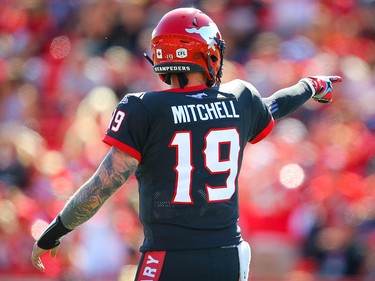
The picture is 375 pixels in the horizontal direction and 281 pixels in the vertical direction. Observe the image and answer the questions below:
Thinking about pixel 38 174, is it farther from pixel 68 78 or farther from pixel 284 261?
pixel 284 261

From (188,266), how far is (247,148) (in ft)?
17.3

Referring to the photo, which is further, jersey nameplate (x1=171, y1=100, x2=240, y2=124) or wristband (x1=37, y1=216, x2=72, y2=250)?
wristband (x1=37, y1=216, x2=72, y2=250)

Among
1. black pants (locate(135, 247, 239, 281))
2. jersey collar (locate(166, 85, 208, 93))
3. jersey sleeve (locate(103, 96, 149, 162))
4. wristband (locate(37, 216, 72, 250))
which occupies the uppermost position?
jersey collar (locate(166, 85, 208, 93))

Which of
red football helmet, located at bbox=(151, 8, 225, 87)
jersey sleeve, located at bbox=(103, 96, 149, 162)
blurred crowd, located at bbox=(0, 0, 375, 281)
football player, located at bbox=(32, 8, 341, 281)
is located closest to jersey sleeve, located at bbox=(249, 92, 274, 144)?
football player, located at bbox=(32, 8, 341, 281)

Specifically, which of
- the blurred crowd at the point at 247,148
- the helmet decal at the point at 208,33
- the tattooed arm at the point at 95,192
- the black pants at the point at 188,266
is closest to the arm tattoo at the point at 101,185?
the tattooed arm at the point at 95,192

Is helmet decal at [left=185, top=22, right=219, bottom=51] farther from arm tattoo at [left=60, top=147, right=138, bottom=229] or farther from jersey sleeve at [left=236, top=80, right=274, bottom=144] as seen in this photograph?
arm tattoo at [left=60, top=147, right=138, bottom=229]

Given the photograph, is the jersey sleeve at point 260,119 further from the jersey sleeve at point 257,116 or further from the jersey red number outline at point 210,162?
the jersey red number outline at point 210,162

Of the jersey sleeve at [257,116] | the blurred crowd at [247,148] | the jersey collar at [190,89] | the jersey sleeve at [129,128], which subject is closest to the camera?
the jersey sleeve at [129,128]

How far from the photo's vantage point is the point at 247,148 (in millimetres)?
9562

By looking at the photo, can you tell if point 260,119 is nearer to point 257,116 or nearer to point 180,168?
point 257,116

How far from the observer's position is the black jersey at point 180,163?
434 centimetres

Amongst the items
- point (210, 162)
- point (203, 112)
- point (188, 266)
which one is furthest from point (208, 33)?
point (188, 266)

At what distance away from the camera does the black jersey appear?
4.34 m

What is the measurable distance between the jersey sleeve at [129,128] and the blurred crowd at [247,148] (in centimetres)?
401
